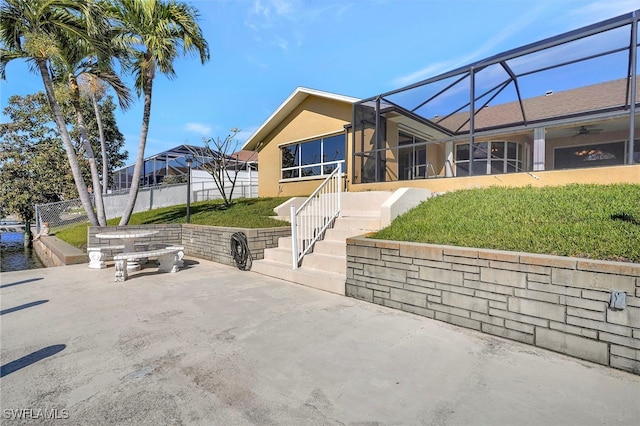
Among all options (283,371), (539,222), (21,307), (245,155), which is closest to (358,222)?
(539,222)

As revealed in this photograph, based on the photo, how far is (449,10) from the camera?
293 inches

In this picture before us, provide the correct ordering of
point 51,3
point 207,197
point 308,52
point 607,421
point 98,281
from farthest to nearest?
point 207,197, point 308,52, point 51,3, point 98,281, point 607,421

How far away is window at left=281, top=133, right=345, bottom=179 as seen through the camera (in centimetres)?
1184

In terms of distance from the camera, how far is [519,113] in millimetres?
11242

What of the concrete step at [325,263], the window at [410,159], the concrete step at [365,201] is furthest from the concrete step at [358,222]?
the window at [410,159]

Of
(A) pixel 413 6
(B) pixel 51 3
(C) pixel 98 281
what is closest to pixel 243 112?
(B) pixel 51 3

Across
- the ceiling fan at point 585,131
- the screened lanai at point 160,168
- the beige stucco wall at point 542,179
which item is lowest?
the beige stucco wall at point 542,179

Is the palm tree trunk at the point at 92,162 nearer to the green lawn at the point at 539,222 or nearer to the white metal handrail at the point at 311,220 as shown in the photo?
the white metal handrail at the point at 311,220

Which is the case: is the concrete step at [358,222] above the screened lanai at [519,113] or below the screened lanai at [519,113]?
below

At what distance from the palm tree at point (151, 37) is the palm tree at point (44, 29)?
Answer: 0.84m

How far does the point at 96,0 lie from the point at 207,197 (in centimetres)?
1241

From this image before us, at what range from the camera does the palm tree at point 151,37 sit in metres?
8.35

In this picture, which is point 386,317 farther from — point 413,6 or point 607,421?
point 413,6

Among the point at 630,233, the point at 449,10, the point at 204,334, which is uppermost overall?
the point at 449,10
